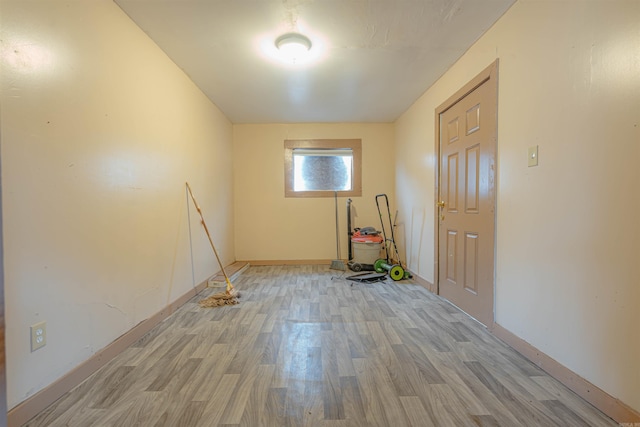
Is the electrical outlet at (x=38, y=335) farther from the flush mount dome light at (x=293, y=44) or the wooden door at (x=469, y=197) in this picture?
the wooden door at (x=469, y=197)

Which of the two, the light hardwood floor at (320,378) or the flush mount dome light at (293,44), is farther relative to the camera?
the flush mount dome light at (293,44)

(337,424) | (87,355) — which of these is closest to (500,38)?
(337,424)

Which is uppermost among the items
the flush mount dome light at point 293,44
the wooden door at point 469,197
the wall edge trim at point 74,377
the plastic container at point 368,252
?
the flush mount dome light at point 293,44

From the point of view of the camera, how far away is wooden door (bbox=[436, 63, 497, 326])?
213 centimetres

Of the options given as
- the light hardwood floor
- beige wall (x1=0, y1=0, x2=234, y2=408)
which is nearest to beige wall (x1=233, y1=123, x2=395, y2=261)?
beige wall (x1=0, y1=0, x2=234, y2=408)

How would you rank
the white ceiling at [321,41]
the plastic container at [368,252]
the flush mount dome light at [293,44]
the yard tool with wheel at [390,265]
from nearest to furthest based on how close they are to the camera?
the white ceiling at [321,41] → the flush mount dome light at [293,44] → the yard tool with wheel at [390,265] → the plastic container at [368,252]

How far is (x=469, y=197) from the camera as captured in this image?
2.44 m

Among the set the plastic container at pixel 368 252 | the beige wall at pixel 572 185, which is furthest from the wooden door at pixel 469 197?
the plastic container at pixel 368 252

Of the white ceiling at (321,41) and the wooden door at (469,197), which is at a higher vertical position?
the white ceiling at (321,41)

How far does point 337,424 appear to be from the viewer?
1195 mm

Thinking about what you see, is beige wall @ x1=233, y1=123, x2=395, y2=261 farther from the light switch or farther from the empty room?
the light switch

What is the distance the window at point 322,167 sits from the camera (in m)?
4.66

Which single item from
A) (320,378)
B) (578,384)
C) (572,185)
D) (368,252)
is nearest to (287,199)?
(368,252)

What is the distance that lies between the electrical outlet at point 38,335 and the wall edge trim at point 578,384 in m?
2.64
